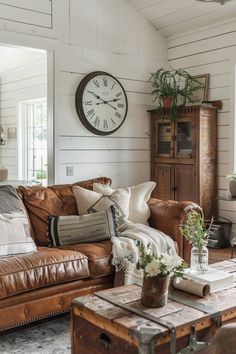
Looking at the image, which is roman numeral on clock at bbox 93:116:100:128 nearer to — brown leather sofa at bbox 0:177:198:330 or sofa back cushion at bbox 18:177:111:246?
sofa back cushion at bbox 18:177:111:246

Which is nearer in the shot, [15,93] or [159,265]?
[159,265]

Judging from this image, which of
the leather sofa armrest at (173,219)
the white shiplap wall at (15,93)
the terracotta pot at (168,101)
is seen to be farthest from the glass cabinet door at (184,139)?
the white shiplap wall at (15,93)

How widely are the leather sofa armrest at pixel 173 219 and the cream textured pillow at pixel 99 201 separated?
0.90ft

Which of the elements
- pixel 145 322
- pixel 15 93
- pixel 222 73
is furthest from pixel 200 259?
pixel 15 93

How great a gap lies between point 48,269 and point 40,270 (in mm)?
57

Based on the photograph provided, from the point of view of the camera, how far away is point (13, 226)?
9.94 feet

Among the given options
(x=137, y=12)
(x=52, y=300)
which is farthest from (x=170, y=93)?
(x=52, y=300)

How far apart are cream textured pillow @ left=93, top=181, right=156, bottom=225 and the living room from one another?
1.14 metres

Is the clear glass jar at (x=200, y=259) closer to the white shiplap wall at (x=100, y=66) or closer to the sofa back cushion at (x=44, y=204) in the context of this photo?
the sofa back cushion at (x=44, y=204)

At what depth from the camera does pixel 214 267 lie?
2.60 metres

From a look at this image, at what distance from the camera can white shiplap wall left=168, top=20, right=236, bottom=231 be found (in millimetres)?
4941

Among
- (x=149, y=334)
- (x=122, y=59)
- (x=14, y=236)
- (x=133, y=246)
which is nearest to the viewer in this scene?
(x=149, y=334)

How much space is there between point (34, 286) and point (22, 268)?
0.44 ft

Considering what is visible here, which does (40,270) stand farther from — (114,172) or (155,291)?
(114,172)
